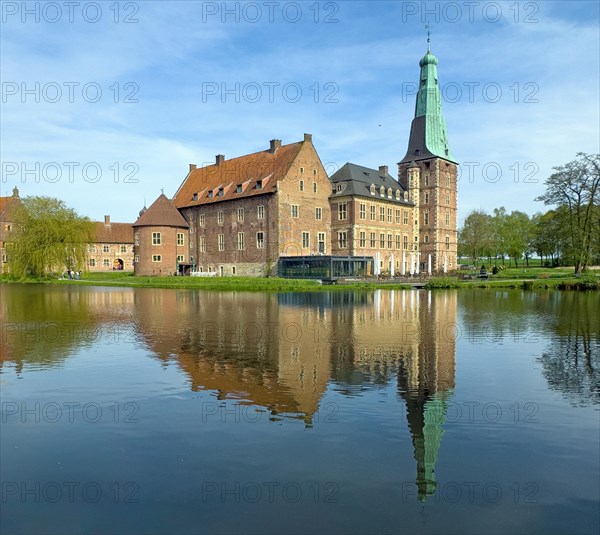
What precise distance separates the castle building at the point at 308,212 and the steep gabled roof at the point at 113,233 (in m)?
24.2

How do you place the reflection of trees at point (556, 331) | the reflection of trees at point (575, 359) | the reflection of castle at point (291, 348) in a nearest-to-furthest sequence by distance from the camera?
1. the reflection of castle at point (291, 348)
2. the reflection of trees at point (575, 359)
3. the reflection of trees at point (556, 331)

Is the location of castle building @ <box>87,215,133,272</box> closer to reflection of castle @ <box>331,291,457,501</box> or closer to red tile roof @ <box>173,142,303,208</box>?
red tile roof @ <box>173,142,303,208</box>

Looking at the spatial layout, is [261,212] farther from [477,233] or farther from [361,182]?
[477,233]

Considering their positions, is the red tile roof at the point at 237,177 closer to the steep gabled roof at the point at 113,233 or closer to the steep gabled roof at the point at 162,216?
the steep gabled roof at the point at 162,216

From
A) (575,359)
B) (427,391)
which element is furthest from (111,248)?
(427,391)

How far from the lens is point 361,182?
217ft

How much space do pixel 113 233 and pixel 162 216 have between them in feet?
101

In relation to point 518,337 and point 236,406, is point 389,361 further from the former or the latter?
point 518,337

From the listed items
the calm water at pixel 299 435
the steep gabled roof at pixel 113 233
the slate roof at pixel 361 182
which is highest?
the slate roof at pixel 361 182

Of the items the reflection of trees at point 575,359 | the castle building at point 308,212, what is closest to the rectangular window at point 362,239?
the castle building at point 308,212

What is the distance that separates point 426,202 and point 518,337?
60.6m

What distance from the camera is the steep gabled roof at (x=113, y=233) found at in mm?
94519

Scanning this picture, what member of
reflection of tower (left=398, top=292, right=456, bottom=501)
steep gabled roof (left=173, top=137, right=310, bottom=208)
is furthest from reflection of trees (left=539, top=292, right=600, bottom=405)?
steep gabled roof (left=173, top=137, right=310, bottom=208)

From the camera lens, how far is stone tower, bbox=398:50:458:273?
248 ft
